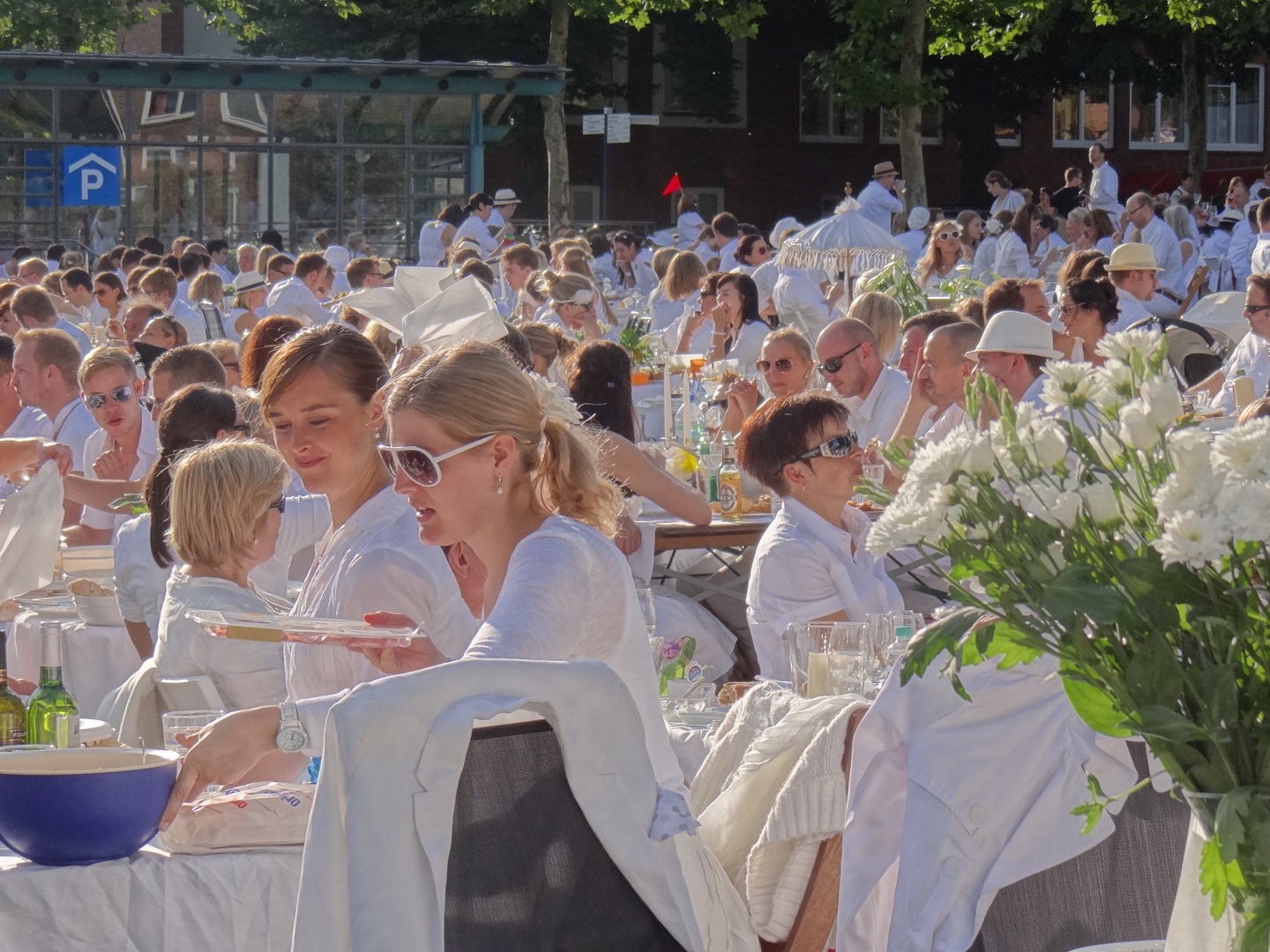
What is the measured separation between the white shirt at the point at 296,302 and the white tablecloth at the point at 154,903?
11.1 metres

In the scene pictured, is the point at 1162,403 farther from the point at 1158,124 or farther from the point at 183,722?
the point at 1158,124

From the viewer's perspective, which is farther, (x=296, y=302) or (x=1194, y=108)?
(x=1194, y=108)

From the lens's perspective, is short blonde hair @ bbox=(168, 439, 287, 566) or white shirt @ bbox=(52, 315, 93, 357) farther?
white shirt @ bbox=(52, 315, 93, 357)

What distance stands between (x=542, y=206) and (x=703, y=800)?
31604 mm

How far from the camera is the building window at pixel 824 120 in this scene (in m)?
37.8

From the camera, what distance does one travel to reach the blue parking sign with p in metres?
23.2

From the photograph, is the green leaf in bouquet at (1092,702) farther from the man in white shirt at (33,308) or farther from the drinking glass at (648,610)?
the man in white shirt at (33,308)

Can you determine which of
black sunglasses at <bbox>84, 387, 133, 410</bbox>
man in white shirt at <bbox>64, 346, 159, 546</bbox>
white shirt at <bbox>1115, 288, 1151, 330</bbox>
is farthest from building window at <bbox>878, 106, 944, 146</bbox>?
black sunglasses at <bbox>84, 387, 133, 410</bbox>

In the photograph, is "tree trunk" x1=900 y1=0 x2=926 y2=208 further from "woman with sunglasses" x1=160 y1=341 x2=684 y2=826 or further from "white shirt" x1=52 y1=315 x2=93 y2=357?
"woman with sunglasses" x1=160 y1=341 x2=684 y2=826

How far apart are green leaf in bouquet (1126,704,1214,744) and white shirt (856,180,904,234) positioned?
1685 cm

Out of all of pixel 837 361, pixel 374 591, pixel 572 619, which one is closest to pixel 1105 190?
pixel 837 361

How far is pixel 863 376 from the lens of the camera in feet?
26.4

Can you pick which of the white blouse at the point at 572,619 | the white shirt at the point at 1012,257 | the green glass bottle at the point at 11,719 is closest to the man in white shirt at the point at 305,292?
the white shirt at the point at 1012,257

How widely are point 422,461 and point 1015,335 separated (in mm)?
4253
